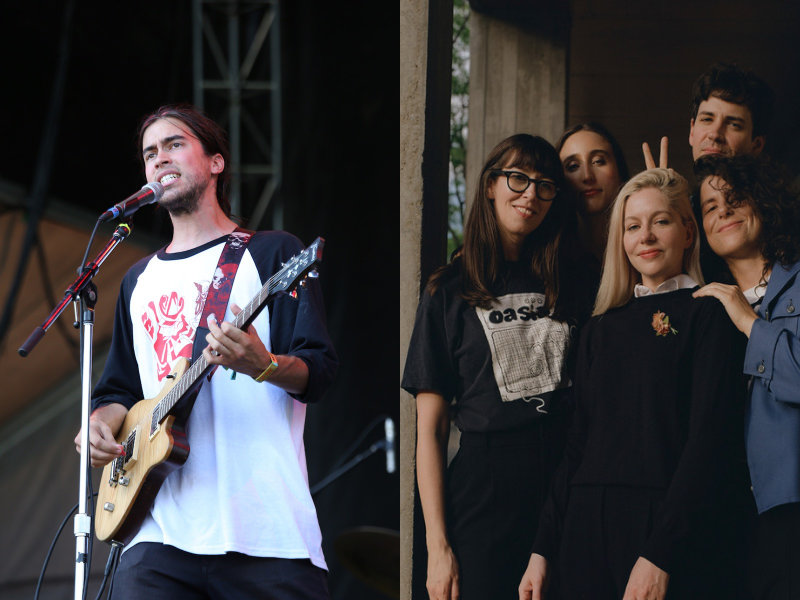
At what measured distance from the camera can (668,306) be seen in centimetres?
290

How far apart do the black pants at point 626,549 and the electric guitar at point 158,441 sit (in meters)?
1.32

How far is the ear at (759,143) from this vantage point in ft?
9.56

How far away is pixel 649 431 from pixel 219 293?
138 cm

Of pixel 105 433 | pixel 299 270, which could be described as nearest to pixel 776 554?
pixel 299 270

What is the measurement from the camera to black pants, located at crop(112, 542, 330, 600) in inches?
82.8

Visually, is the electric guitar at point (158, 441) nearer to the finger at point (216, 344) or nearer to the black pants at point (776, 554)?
the finger at point (216, 344)

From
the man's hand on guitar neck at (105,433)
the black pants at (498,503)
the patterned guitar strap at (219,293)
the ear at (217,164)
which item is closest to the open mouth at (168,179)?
the ear at (217,164)

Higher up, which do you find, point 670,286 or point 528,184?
point 528,184

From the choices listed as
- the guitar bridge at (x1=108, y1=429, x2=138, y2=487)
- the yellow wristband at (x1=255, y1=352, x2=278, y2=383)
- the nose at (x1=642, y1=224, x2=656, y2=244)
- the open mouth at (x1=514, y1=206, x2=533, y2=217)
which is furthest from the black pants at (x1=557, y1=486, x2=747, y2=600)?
the guitar bridge at (x1=108, y1=429, x2=138, y2=487)

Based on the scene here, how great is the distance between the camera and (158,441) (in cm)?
220

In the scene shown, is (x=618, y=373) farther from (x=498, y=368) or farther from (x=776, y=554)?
(x=776, y=554)

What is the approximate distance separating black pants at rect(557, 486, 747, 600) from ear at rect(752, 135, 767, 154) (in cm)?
110

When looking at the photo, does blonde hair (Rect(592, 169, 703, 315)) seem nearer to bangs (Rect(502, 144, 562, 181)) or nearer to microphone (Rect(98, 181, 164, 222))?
bangs (Rect(502, 144, 562, 181))

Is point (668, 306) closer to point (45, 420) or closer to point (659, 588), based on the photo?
point (659, 588)
